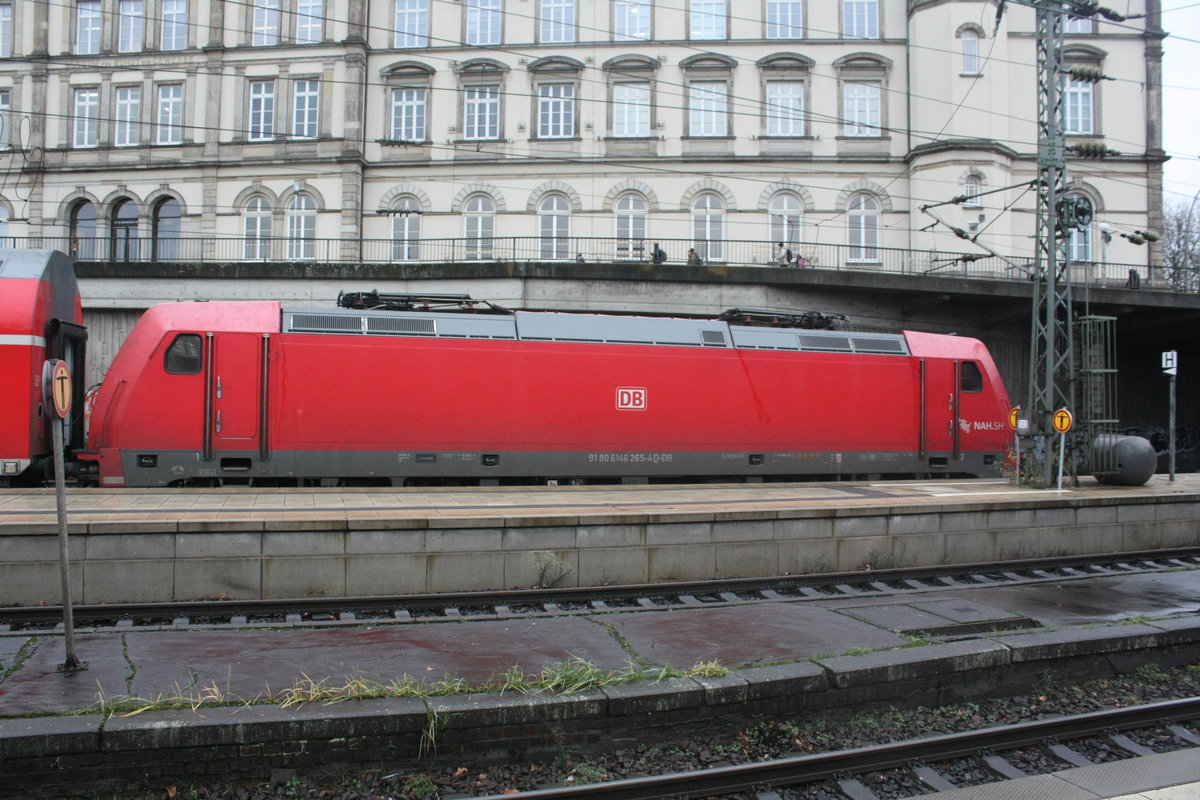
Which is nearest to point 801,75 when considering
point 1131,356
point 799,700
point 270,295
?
point 1131,356

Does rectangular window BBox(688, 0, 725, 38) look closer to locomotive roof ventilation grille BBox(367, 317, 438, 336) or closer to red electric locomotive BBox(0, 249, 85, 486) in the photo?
locomotive roof ventilation grille BBox(367, 317, 438, 336)

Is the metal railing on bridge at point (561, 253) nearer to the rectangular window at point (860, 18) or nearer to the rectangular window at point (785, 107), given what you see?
the rectangular window at point (785, 107)

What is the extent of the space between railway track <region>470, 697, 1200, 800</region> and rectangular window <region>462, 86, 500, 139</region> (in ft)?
98.4

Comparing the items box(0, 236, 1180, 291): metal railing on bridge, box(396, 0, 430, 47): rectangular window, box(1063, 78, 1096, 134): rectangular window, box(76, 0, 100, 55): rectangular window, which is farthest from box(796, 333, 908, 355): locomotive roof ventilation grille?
box(76, 0, 100, 55): rectangular window

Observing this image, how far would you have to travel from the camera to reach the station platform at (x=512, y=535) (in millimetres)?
9031

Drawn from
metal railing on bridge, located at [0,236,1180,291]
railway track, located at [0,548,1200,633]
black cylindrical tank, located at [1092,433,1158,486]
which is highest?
metal railing on bridge, located at [0,236,1180,291]

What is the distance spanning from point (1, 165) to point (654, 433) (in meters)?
31.4

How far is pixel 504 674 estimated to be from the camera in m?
6.33

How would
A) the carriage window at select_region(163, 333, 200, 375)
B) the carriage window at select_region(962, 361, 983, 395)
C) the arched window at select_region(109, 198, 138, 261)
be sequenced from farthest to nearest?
1. the arched window at select_region(109, 198, 138, 261)
2. the carriage window at select_region(962, 361, 983, 395)
3. the carriage window at select_region(163, 333, 200, 375)

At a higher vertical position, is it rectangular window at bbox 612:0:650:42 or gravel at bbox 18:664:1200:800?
rectangular window at bbox 612:0:650:42

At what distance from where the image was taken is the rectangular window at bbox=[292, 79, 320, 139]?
106 feet

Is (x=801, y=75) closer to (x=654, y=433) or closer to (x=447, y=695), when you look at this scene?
Result: (x=654, y=433)

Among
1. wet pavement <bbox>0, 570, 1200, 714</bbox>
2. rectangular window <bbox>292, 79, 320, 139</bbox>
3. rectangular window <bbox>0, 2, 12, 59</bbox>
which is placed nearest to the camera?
wet pavement <bbox>0, 570, 1200, 714</bbox>

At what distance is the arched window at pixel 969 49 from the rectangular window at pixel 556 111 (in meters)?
14.2
